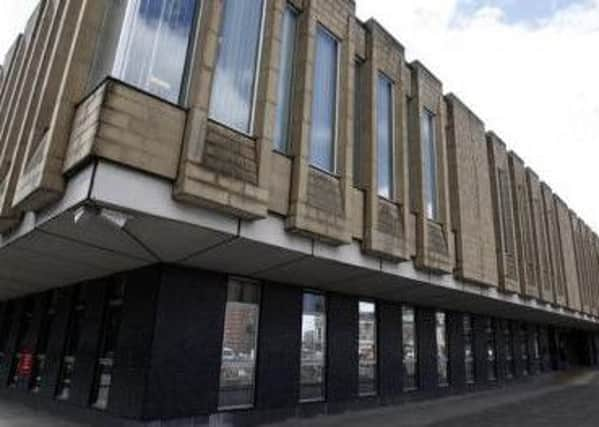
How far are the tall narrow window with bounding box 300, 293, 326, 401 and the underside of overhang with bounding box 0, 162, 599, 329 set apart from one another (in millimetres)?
617

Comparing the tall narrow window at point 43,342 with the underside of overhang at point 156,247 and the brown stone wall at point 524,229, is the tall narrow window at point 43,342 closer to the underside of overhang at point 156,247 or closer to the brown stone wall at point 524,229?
the underside of overhang at point 156,247

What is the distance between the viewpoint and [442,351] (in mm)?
18016

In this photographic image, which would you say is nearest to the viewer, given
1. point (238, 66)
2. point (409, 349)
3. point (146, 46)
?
point (146, 46)

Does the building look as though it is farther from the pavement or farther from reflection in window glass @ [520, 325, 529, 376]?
reflection in window glass @ [520, 325, 529, 376]

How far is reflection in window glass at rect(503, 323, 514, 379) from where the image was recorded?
23312 millimetres

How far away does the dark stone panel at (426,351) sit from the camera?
648 inches

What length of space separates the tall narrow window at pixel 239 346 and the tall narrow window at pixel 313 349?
65.5 inches

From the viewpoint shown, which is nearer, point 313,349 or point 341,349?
point 313,349

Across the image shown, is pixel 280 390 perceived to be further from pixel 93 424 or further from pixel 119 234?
pixel 119 234

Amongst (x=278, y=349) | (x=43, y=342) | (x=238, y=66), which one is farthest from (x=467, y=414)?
(x=43, y=342)

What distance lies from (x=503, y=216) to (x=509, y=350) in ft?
29.0

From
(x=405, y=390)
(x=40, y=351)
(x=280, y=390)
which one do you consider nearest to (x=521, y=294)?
(x=405, y=390)

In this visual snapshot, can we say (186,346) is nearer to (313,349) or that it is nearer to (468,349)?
(313,349)

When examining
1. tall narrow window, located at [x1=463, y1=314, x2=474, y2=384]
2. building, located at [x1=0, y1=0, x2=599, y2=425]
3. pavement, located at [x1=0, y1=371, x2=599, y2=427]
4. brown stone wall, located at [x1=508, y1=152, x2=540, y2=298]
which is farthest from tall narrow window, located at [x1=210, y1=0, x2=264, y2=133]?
tall narrow window, located at [x1=463, y1=314, x2=474, y2=384]
